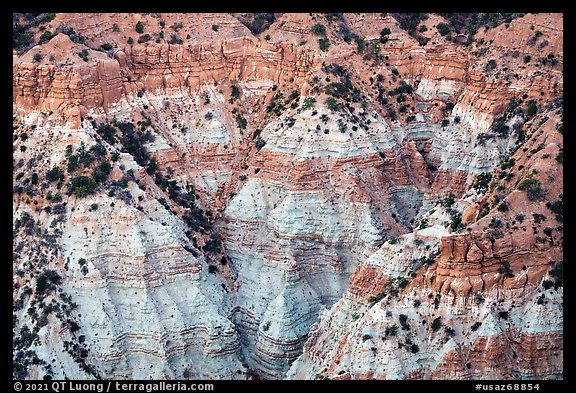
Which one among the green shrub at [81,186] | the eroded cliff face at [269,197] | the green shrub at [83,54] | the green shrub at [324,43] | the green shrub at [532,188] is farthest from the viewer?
the green shrub at [324,43]

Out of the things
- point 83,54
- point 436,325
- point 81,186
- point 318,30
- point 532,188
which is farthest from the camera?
point 318,30

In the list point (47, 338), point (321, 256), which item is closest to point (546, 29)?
point (321, 256)

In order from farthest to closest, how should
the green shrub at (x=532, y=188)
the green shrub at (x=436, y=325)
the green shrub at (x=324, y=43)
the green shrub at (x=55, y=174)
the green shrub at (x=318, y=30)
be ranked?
the green shrub at (x=318, y=30)
the green shrub at (x=324, y=43)
the green shrub at (x=55, y=174)
the green shrub at (x=532, y=188)
the green shrub at (x=436, y=325)

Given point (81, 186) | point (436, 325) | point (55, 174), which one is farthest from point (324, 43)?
point (436, 325)

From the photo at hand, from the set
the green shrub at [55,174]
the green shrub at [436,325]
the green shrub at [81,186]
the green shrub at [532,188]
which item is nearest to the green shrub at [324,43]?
the green shrub at [81,186]

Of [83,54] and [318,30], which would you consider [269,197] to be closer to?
[318,30]

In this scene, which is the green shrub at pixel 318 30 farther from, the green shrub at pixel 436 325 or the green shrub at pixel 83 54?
the green shrub at pixel 436 325

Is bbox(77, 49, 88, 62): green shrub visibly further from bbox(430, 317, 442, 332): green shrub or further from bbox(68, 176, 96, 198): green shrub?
bbox(430, 317, 442, 332): green shrub

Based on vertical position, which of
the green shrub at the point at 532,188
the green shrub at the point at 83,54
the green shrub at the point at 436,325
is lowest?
the green shrub at the point at 436,325

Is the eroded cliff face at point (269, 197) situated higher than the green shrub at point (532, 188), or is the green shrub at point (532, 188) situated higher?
the green shrub at point (532, 188)
